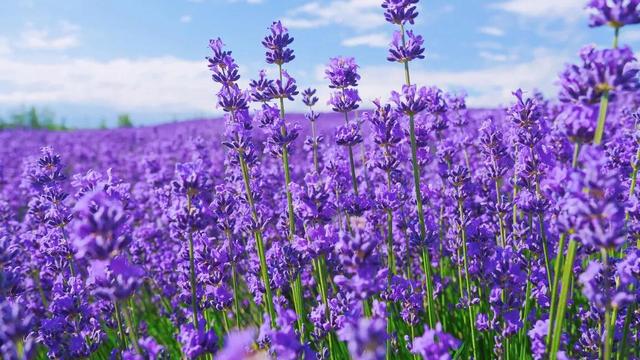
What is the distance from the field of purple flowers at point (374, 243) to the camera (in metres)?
1.96

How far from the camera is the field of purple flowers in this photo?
1.96 meters

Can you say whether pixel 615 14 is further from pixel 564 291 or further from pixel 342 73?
pixel 342 73

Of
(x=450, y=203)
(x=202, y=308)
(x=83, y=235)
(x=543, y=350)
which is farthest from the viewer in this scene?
(x=450, y=203)

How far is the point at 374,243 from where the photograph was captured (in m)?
1.97

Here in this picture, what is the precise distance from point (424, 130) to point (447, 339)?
7.58ft

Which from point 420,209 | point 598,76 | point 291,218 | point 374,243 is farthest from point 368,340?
point 291,218

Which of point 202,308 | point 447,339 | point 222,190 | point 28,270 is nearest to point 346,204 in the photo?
point 222,190

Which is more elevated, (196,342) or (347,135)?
(347,135)

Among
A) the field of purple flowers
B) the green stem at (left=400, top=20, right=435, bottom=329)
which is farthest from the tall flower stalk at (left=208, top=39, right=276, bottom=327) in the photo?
the green stem at (left=400, top=20, right=435, bottom=329)

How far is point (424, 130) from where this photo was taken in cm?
392

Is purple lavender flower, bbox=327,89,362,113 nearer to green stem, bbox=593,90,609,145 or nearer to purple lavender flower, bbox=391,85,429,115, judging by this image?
purple lavender flower, bbox=391,85,429,115

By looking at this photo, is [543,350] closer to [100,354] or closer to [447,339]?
[447,339]

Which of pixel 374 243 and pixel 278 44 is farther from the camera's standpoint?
pixel 278 44

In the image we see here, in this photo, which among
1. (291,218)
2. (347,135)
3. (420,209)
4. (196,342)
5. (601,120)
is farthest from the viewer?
(347,135)
